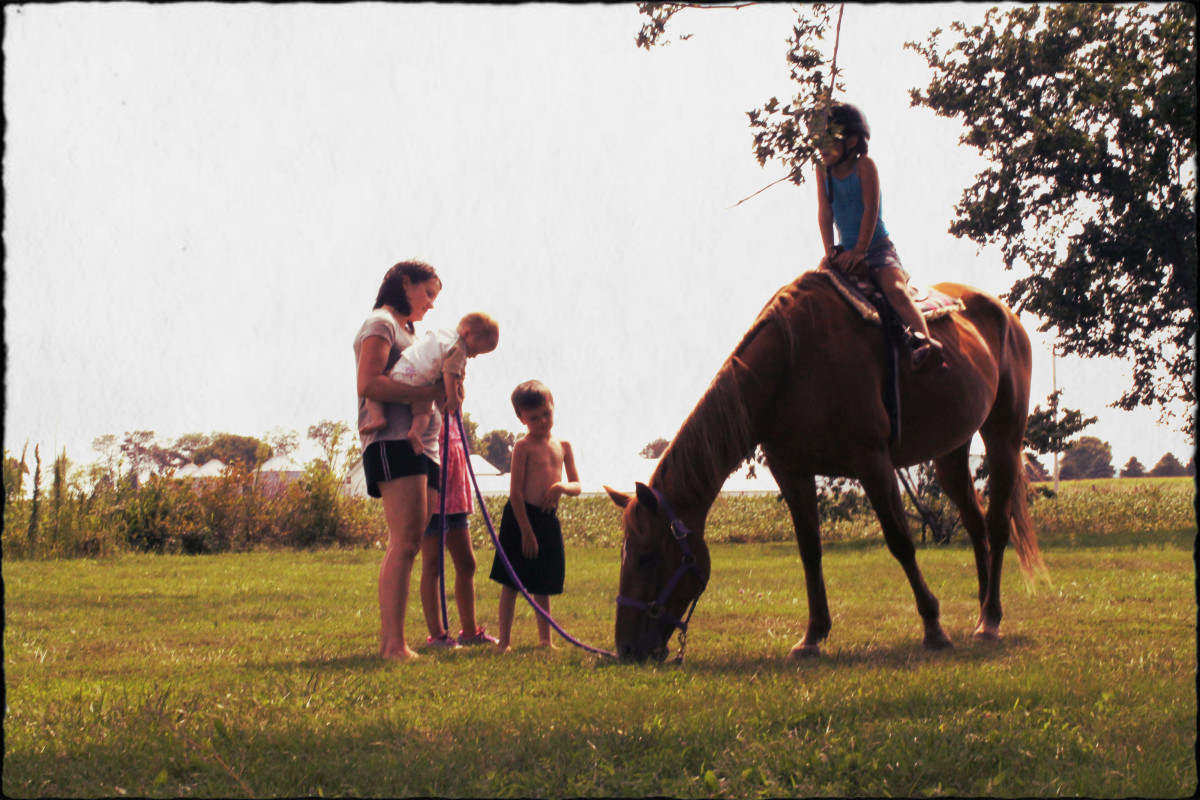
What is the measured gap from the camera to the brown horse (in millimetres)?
4961

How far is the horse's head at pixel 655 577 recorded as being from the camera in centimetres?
491

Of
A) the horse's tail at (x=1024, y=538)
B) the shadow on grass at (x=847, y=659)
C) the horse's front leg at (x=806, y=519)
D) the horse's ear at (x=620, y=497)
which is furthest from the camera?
the horse's tail at (x=1024, y=538)

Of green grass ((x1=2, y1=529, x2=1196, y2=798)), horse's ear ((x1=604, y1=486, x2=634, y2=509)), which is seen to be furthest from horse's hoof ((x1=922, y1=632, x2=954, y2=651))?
horse's ear ((x1=604, y1=486, x2=634, y2=509))

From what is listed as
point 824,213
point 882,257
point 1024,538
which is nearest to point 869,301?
point 882,257

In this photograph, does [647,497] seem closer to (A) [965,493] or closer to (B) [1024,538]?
(A) [965,493]

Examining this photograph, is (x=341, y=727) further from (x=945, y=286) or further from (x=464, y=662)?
(x=945, y=286)

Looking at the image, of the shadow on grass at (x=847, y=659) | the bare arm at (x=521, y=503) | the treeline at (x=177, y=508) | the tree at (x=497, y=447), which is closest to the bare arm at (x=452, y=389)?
the bare arm at (x=521, y=503)

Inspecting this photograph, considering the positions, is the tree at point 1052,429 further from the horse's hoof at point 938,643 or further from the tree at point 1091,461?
the tree at point 1091,461

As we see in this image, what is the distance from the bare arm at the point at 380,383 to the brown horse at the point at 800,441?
48.1 inches

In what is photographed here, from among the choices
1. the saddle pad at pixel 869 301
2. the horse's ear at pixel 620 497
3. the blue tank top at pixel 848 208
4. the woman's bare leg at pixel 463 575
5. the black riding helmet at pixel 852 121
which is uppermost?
the black riding helmet at pixel 852 121

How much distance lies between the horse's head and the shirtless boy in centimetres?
72

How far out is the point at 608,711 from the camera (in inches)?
138

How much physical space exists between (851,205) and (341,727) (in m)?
4.10

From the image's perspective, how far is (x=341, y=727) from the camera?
3.36 meters
